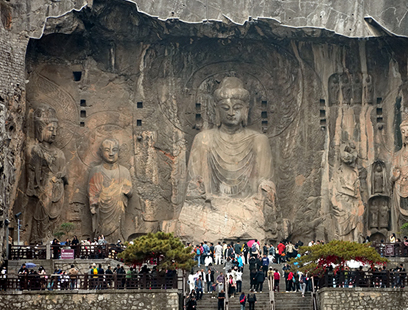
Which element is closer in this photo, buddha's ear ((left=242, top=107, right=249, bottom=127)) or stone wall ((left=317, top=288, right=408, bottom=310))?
stone wall ((left=317, top=288, right=408, bottom=310))

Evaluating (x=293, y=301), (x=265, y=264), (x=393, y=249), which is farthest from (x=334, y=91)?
(x=293, y=301)

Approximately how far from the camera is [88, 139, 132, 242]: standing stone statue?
150 feet

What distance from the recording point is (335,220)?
46.1m

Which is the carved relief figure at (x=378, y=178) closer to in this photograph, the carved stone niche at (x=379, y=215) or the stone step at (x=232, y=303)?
the carved stone niche at (x=379, y=215)

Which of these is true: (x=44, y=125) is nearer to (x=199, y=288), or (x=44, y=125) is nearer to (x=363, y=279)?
(x=199, y=288)

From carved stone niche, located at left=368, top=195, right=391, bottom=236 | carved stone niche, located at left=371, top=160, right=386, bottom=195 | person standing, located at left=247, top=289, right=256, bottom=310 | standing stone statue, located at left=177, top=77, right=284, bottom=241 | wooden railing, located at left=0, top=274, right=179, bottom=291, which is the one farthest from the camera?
carved stone niche, located at left=371, top=160, right=386, bottom=195

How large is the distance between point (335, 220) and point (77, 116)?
1039cm

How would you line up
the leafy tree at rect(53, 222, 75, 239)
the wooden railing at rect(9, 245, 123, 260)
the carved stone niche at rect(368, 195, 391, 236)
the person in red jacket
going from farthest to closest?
the carved stone niche at rect(368, 195, 391, 236)
the leafy tree at rect(53, 222, 75, 239)
the person in red jacket
the wooden railing at rect(9, 245, 123, 260)

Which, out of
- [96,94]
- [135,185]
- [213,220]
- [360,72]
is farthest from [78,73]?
[360,72]

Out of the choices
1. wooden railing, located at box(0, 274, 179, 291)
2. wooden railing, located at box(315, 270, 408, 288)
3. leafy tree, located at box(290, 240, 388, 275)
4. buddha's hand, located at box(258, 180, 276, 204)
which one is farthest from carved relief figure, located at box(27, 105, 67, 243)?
wooden railing, located at box(315, 270, 408, 288)

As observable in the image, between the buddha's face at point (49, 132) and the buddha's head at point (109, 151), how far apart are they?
6.34 feet

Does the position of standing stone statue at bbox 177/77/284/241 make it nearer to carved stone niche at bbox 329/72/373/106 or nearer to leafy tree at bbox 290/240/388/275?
carved stone niche at bbox 329/72/373/106

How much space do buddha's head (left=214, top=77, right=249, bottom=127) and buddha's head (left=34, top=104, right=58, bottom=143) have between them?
6335 mm

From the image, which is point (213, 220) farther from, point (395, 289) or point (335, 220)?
point (395, 289)
